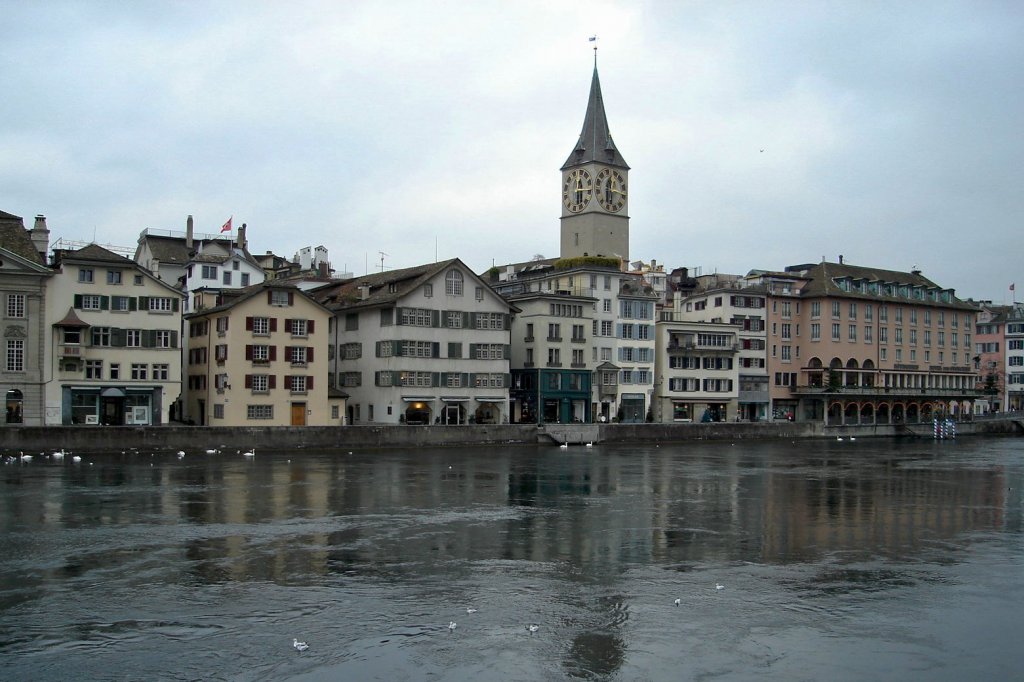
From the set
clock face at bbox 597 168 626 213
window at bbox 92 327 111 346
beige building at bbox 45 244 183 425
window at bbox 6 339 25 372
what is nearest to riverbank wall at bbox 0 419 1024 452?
beige building at bbox 45 244 183 425

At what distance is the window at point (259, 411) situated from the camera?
7625 cm

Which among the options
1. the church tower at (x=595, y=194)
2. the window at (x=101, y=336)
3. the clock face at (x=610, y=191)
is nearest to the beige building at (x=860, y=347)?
the church tower at (x=595, y=194)

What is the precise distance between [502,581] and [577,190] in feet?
374

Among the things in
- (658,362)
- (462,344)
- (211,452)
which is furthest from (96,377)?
(658,362)

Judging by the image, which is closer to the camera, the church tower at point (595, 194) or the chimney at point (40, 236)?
the chimney at point (40, 236)

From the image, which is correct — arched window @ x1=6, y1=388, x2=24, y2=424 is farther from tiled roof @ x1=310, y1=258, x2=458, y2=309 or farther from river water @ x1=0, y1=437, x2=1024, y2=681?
tiled roof @ x1=310, y1=258, x2=458, y2=309

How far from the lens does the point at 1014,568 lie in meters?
28.0

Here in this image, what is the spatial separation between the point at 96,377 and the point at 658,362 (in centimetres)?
5350

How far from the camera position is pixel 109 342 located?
71.2 m

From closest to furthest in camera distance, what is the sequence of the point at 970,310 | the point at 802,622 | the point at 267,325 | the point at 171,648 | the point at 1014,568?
the point at 171,648
the point at 802,622
the point at 1014,568
the point at 267,325
the point at 970,310

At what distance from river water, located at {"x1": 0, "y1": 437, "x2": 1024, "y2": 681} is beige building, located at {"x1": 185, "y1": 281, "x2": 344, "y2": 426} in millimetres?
26434

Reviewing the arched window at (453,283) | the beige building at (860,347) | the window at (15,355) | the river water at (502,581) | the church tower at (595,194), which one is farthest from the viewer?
the church tower at (595,194)

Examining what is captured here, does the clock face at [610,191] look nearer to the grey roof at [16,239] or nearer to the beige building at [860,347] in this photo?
the beige building at [860,347]

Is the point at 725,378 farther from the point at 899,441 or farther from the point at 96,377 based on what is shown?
the point at 96,377
